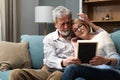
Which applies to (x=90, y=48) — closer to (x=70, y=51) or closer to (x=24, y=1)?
(x=70, y=51)

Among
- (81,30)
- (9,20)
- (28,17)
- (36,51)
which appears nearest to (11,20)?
(9,20)

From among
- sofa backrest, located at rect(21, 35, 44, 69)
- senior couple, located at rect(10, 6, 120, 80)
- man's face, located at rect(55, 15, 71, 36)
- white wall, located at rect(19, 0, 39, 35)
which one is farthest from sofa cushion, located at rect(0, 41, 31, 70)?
white wall, located at rect(19, 0, 39, 35)

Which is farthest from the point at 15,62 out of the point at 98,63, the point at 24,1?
the point at 24,1

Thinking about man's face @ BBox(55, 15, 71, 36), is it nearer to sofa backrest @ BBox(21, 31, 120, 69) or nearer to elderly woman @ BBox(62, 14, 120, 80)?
elderly woman @ BBox(62, 14, 120, 80)

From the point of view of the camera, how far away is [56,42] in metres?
2.38

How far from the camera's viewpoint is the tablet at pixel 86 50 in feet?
6.16

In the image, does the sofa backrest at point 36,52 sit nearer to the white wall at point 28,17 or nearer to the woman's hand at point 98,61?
the woman's hand at point 98,61

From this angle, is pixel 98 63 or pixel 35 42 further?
pixel 35 42

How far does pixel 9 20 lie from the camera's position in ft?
12.9

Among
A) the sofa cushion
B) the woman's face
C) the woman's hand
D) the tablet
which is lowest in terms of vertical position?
the sofa cushion

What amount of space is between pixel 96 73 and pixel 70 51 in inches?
21.6

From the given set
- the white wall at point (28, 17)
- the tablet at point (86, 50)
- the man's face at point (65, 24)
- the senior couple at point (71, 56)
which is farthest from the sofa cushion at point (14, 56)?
the white wall at point (28, 17)

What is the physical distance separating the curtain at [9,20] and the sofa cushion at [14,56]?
1.10 metres

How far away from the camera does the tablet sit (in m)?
1.88
